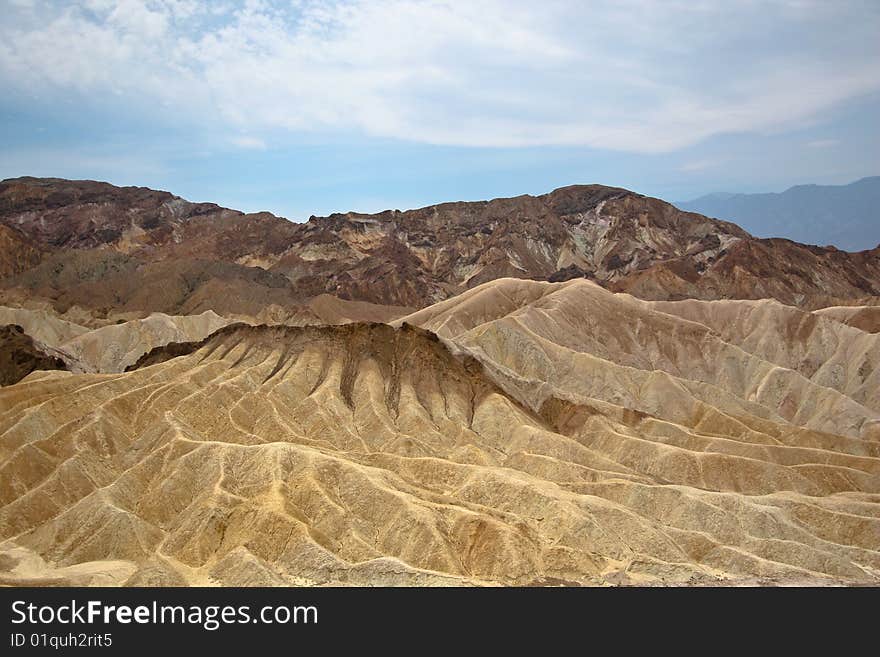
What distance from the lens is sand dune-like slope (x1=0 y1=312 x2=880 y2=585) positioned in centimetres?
5816

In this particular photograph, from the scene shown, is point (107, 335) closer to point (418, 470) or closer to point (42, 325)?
point (42, 325)

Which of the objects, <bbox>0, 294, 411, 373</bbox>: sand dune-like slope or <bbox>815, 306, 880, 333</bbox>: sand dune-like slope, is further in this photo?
<bbox>815, 306, 880, 333</bbox>: sand dune-like slope

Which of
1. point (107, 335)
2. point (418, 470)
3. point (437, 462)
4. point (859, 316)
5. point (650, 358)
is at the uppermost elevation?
point (859, 316)

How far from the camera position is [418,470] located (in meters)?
74.4

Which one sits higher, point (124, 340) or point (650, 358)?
point (124, 340)

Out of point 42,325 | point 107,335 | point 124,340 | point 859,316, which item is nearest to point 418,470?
point 124,340

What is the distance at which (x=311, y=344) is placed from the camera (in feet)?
334

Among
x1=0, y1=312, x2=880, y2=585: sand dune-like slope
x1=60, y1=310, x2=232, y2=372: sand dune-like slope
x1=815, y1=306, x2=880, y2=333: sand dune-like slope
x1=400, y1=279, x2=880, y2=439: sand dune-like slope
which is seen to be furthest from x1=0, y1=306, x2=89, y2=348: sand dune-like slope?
x1=815, y1=306, x2=880, y2=333: sand dune-like slope

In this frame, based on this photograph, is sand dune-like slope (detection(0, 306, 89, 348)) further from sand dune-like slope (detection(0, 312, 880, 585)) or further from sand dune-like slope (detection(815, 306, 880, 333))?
sand dune-like slope (detection(815, 306, 880, 333))

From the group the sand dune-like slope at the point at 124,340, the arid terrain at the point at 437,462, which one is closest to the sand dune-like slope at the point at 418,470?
the arid terrain at the point at 437,462

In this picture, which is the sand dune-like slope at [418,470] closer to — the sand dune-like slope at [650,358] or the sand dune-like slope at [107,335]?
the sand dune-like slope at [650,358]

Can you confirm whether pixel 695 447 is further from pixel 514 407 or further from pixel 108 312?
pixel 108 312

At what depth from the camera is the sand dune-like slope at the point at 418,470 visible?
58.2m
